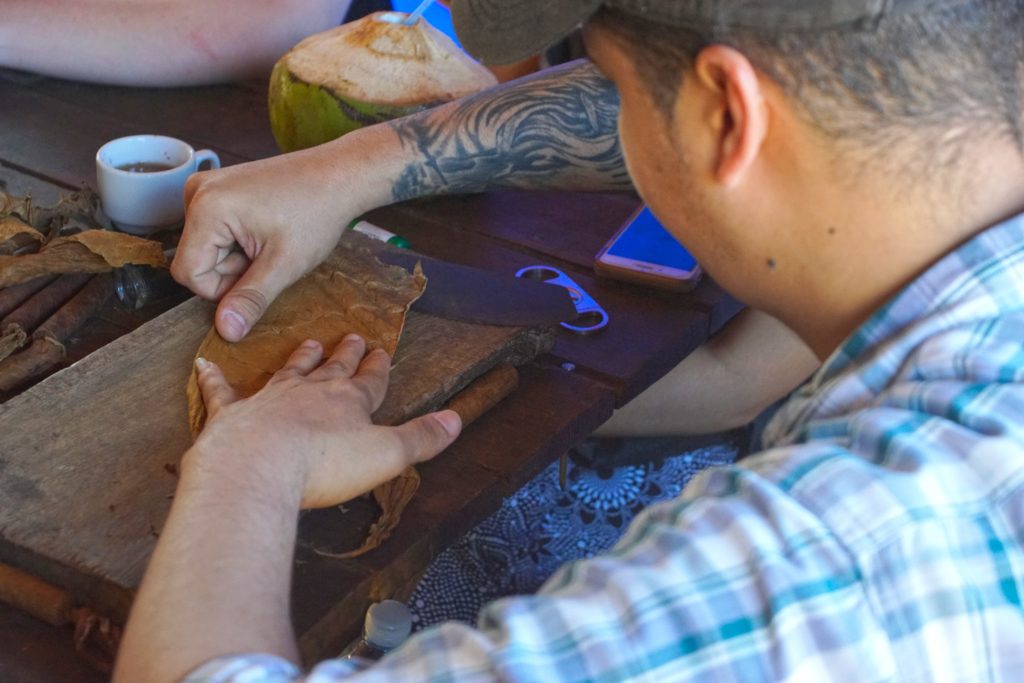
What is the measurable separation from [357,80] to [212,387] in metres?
0.63

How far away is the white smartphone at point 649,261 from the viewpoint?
1.43 m

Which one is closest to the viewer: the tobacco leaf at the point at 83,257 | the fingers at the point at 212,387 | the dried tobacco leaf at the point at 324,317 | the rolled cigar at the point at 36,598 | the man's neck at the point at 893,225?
the man's neck at the point at 893,225

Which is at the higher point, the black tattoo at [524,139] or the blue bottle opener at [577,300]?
the black tattoo at [524,139]

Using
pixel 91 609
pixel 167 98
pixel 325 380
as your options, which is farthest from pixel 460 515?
pixel 167 98

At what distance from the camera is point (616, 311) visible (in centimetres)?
140

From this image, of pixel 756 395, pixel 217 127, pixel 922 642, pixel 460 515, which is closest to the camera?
pixel 922 642

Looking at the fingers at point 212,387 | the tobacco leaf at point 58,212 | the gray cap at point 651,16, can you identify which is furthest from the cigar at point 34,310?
the gray cap at point 651,16

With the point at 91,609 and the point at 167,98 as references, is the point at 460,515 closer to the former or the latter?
the point at 91,609

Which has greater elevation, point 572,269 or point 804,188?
point 804,188

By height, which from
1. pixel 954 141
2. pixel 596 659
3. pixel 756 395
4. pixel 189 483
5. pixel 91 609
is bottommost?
pixel 756 395

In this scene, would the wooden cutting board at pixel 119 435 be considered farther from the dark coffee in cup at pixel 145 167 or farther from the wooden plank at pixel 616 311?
the dark coffee in cup at pixel 145 167

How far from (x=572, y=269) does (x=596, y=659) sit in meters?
0.80

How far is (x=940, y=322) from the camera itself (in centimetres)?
84

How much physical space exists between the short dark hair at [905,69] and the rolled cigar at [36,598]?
66cm
